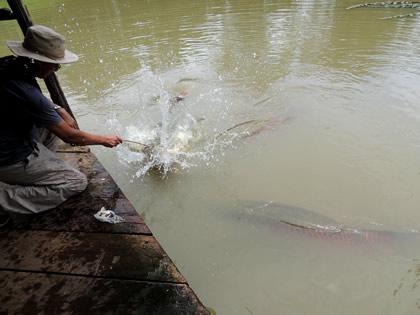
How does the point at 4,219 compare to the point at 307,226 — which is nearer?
the point at 4,219

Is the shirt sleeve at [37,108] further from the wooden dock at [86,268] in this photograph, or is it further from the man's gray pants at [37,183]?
the wooden dock at [86,268]

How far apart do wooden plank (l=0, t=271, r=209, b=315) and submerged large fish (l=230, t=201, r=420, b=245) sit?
5.29 feet

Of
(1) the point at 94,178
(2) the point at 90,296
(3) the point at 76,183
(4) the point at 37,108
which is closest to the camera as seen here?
(2) the point at 90,296

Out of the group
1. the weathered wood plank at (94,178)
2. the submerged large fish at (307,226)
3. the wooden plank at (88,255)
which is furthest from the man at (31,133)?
the submerged large fish at (307,226)

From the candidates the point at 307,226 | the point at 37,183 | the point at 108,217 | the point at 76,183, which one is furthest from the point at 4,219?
the point at 307,226

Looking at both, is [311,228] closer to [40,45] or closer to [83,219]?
[83,219]

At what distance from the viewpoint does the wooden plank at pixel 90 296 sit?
1.53 m

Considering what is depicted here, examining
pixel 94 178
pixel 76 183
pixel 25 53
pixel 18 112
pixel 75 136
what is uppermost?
pixel 25 53

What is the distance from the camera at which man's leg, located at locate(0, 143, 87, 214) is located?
7.38 feet

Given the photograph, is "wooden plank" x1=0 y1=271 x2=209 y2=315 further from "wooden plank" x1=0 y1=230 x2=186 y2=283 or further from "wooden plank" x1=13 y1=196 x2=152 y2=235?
"wooden plank" x1=13 y1=196 x2=152 y2=235

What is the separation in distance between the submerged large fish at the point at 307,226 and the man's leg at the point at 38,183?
189 centimetres

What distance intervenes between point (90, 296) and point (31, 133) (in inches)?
64.8

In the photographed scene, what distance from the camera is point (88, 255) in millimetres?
1880

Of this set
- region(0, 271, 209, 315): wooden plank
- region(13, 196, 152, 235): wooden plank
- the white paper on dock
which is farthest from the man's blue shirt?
A: region(0, 271, 209, 315): wooden plank
